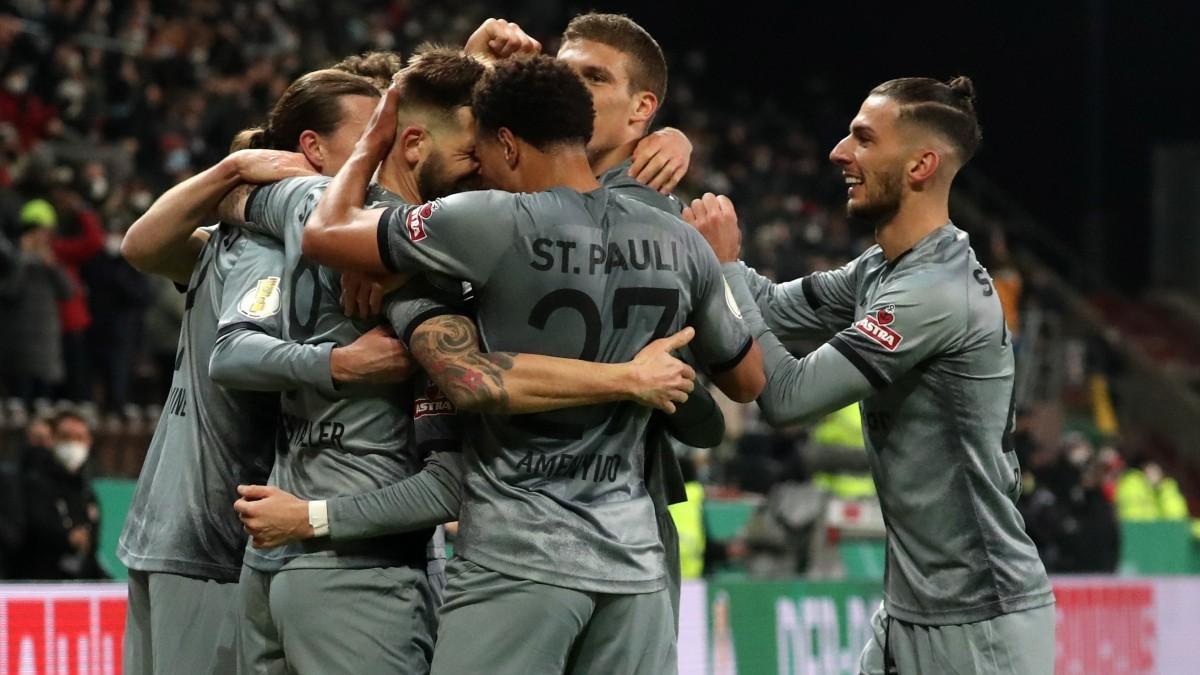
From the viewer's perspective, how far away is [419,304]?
13.1ft

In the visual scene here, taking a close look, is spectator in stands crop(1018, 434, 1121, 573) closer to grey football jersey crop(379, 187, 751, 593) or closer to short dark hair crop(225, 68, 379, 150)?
short dark hair crop(225, 68, 379, 150)

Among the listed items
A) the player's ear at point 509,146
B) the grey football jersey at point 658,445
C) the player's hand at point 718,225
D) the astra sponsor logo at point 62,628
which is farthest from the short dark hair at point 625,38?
the astra sponsor logo at point 62,628

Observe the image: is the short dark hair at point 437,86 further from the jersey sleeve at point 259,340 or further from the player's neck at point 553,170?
the jersey sleeve at point 259,340

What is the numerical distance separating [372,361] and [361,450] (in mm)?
285

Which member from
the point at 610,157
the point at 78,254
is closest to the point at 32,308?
the point at 78,254

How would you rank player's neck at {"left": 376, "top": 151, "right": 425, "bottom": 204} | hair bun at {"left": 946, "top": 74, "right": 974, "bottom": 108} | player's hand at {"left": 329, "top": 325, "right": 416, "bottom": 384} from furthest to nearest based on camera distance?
hair bun at {"left": 946, "top": 74, "right": 974, "bottom": 108}
player's neck at {"left": 376, "top": 151, "right": 425, "bottom": 204}
player's hand at {"left": 329, "top": 325, "right": 416, "bottom": 384}

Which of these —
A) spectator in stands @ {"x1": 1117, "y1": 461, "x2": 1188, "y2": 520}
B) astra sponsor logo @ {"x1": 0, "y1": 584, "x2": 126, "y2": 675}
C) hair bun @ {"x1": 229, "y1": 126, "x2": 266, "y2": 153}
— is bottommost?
spectator in stands @ {"x1": 1117, "y1": 461, "x2": 1188, "y2": 520}

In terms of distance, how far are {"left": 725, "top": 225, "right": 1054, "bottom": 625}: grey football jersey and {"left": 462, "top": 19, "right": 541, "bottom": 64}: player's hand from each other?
0.92 m

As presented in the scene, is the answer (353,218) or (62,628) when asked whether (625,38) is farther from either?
(62,628)

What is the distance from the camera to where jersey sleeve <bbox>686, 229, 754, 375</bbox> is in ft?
13.4

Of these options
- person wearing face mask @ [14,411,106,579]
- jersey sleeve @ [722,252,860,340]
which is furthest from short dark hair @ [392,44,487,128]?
person wearing face mask @ [14,411,106,579]

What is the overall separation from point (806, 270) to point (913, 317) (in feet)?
56.2

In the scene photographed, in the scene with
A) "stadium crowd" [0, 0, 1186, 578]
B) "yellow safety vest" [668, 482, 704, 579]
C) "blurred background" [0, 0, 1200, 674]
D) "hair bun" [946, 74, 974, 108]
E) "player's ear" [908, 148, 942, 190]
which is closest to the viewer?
"player's ear" [908, 148, 942, 190]

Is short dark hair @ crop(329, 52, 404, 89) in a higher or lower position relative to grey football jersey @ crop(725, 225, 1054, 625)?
higher
